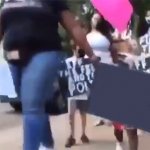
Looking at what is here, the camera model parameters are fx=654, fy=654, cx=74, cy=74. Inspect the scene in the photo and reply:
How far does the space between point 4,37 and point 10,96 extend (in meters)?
7.43

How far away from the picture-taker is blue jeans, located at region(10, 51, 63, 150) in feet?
13.6

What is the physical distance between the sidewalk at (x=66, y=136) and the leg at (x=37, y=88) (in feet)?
10.0

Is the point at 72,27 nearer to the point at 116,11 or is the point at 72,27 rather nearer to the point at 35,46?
the point at 35,46

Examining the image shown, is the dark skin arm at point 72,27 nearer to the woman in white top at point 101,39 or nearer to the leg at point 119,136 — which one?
the woman in white top at point 101,39

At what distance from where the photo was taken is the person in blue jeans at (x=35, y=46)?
4156mm

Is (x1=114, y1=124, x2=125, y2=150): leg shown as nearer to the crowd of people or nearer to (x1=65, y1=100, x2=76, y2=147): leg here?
(x1=65, y1=100, x2=76, y2=147): leg

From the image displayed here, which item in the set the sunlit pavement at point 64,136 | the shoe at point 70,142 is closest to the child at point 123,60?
the sunlit pavement at point 64,136

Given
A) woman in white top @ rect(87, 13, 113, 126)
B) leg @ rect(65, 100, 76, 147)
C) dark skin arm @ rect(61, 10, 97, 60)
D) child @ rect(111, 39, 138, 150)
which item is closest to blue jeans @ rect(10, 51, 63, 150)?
dark skin arm @ rect(61, 10, 97, 60)

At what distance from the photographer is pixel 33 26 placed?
4.18 meters

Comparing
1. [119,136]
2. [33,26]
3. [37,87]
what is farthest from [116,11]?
[119,136]

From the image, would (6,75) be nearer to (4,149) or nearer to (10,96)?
(10,96)

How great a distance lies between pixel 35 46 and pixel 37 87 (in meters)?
0.27

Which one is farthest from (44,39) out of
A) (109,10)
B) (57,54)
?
(109,10)

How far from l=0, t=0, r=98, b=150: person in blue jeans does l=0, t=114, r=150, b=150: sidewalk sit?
10.1 feet
